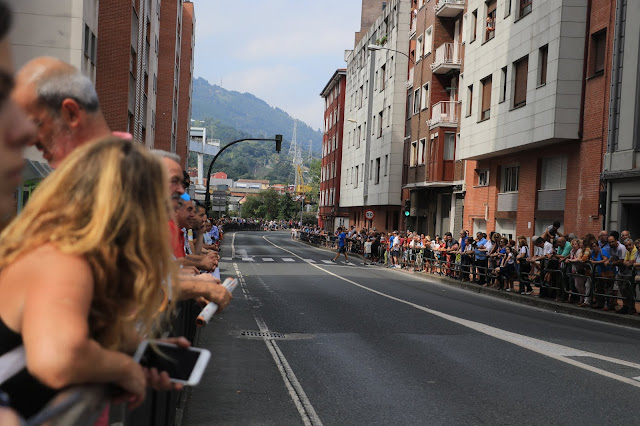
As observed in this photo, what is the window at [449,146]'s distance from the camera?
123 ft

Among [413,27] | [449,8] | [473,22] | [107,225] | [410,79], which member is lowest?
[107,225]

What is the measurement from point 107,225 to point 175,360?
60 cm

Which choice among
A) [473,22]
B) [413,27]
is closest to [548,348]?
[473,22]

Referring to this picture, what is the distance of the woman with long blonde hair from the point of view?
1799mm

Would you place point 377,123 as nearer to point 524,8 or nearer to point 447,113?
point 447,113

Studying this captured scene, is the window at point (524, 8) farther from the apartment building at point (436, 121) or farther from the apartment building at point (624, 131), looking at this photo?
the apartment building at point (436, 121)

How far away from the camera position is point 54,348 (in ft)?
5.83

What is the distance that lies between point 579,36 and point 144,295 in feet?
77.4

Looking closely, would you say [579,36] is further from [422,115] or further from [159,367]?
[159,367]

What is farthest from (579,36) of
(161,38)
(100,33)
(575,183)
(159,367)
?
(161,38)

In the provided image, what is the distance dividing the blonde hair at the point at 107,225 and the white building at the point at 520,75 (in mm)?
22702

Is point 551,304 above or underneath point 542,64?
underneath

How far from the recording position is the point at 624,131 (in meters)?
20.3

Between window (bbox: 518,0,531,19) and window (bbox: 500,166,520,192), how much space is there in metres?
5.83
